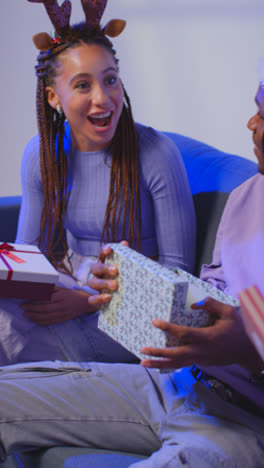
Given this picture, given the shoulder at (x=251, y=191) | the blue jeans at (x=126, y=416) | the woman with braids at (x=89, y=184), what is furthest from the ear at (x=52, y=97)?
the blue jeans at (x=126, y=416)

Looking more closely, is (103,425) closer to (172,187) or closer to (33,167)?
(172,187)

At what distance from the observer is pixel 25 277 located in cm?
111

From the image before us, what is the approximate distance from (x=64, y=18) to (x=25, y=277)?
643 millimetres

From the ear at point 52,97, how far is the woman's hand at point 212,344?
2.67 ft

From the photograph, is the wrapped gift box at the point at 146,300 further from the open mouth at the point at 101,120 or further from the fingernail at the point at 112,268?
the open mouth at the point at 101,120

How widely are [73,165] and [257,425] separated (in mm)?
853

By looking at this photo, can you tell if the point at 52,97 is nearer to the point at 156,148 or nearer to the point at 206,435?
the point at 156,148

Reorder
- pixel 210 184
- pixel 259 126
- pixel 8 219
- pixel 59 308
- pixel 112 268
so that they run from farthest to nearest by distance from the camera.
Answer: pixel 8 219
pixel 210 184
pixel 59 308
pixel 112 268
pixel 259 126

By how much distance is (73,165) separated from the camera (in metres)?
1.44

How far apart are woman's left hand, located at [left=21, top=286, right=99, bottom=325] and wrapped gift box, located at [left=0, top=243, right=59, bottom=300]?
8cm

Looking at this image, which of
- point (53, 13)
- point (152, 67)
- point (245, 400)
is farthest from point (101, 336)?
point (152, 67)

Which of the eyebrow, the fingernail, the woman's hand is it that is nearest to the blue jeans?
the woman's hand

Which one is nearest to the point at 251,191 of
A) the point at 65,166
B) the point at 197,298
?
the point at 197,298

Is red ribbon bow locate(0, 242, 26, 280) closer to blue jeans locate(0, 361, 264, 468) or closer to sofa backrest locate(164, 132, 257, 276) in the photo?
blue jeans locate(0, 361, 264, 468)
